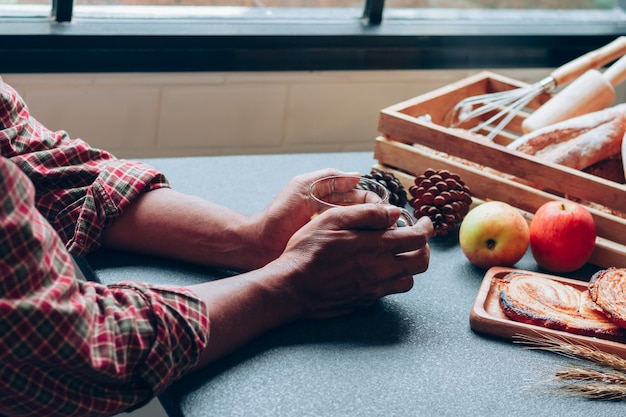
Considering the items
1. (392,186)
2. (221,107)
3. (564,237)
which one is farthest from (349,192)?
(221,107)

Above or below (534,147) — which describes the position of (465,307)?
below

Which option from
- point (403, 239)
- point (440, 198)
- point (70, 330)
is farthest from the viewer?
point (440, 198)

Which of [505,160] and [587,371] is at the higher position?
[505,160]

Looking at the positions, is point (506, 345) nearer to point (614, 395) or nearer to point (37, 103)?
point (614, 395)

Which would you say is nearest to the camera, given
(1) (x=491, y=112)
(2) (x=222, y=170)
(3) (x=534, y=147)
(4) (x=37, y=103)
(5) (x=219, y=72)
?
(3) (x=534, y=147)

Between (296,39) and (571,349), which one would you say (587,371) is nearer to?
(571,349)

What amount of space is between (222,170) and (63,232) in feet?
1.26

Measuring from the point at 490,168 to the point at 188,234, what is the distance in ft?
1.67

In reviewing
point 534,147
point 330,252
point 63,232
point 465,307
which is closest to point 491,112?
A: point 534,147

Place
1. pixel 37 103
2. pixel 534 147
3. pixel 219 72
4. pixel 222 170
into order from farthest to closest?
pixel 219 72 < pixel 37 103 < pixel 222 170 < pixel 534 147

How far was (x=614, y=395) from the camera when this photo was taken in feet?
3.12

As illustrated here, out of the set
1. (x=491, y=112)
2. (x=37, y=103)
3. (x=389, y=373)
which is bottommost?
(x=389, y=373)

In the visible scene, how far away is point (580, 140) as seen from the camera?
134cm

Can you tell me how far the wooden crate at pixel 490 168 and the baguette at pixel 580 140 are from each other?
45 mm
